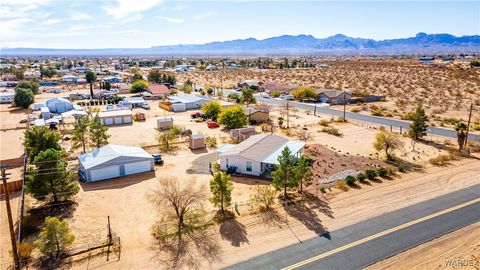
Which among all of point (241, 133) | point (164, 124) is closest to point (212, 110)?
point (164, 124)

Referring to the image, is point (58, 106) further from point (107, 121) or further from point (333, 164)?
point (333, 164)

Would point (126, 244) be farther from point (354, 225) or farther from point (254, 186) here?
point (354, 225)

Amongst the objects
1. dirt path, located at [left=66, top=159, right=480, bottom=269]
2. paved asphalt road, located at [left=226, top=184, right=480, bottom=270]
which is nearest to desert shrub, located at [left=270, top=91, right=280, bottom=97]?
dirt path, located at [left=66, top=159, right=480, bottom=269]

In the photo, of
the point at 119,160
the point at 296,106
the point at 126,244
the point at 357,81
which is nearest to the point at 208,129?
the point at 119,160

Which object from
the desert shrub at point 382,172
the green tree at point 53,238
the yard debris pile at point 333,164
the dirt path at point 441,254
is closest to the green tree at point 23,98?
the yard debris pile at point 333,164

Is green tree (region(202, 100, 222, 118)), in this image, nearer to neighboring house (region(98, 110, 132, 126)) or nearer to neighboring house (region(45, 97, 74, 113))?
neighboring house (region(98, 110, 132, 126))

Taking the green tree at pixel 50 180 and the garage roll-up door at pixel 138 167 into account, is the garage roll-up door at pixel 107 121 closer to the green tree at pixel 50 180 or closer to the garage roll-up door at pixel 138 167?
the garage roll-up door at pixel 138 167
